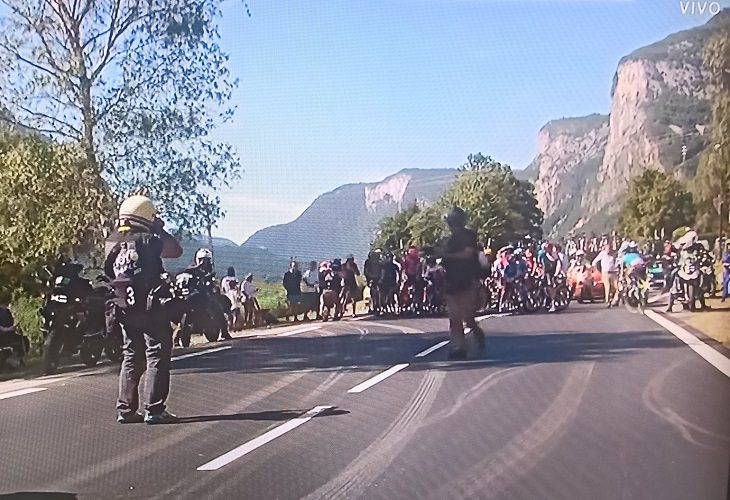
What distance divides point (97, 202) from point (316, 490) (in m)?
1.22

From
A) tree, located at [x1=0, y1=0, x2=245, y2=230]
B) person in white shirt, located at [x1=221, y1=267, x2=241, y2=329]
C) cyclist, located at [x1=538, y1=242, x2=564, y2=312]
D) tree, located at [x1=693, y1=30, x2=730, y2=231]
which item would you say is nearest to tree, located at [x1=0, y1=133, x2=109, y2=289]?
tree, located at [x1=0, y1=0, x2=245, y2=230]

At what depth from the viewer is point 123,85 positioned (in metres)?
2.84

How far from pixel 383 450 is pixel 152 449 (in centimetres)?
79

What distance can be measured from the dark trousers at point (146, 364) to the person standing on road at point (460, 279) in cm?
101

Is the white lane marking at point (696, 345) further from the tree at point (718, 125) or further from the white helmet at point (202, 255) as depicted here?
the white helmet at point (202, 255)

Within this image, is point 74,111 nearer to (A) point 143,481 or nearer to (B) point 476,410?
(A) point 143,481

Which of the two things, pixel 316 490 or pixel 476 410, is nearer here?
pixel 316 490

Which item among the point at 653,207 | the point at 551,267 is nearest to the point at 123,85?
the point at 551,267

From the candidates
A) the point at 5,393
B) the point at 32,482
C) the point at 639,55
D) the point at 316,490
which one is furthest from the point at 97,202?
the point at 639,55

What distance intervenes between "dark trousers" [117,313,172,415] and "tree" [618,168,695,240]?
182cm

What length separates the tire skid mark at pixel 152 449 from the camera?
282cm

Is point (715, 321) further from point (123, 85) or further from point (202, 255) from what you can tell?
point (123, 85)

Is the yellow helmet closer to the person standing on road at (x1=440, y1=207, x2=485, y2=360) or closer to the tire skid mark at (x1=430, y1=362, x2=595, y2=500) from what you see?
the person standing on road at (x1=440, y1=207, x2=485, y2=360)

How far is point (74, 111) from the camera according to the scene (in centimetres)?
285
